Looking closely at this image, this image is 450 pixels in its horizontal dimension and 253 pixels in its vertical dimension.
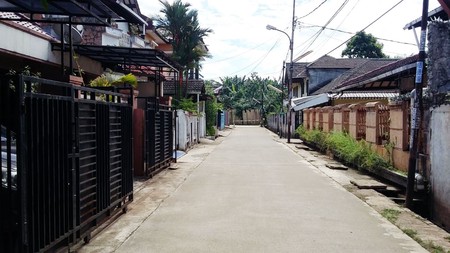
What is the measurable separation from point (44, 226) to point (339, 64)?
39.4 meters

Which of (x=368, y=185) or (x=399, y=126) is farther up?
(x=399, y=126)

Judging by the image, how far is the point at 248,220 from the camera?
715cm

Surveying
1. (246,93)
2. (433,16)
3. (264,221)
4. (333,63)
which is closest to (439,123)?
(264,221)

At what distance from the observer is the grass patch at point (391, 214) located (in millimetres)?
7378

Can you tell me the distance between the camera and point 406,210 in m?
8.22

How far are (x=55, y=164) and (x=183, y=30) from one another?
80.0 feet

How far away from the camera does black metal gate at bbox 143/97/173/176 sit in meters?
11.5

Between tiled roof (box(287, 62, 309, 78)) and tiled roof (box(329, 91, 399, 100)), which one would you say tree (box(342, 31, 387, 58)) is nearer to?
tiled roof (box(287, 62, 309, 78))

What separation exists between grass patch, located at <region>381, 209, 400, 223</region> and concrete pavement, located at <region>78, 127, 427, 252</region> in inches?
5.2

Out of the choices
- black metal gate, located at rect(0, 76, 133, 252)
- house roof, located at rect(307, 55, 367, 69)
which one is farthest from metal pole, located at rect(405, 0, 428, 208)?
house roof, located at rect(307, 55, 367, 69)

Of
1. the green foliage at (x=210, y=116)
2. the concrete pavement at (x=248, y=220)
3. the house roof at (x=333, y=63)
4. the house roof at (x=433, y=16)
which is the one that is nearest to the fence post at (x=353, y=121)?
the house roof at (x=433, y=16)

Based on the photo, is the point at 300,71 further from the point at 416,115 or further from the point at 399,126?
the point at 416,115

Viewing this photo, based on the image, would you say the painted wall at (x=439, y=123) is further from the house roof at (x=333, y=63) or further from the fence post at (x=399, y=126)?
the house roof at (x=333, y=63)

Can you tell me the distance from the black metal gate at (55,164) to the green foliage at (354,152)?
775 cm
